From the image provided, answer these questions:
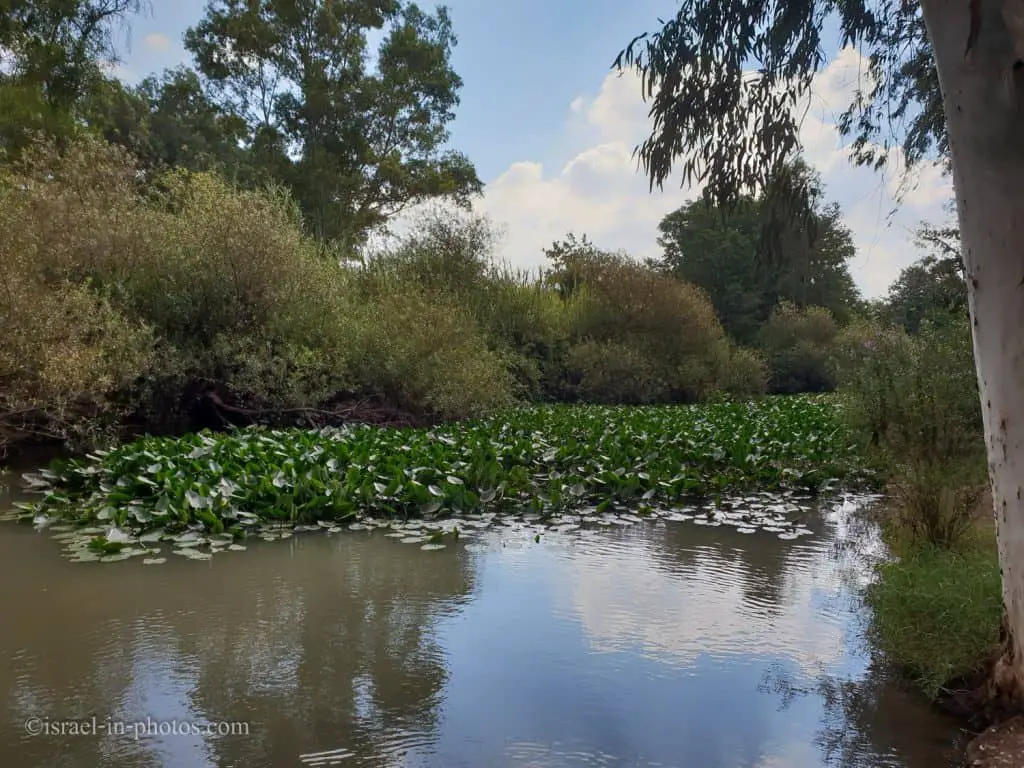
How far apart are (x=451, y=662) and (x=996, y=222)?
3347 mm

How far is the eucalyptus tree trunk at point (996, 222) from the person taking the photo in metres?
2.88

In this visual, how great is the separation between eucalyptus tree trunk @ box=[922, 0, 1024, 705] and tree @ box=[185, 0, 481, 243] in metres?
21.4

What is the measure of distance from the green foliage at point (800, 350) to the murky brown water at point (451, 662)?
24.3m

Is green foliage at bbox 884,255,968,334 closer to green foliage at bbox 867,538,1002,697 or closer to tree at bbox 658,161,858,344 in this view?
green foliage at bbox 867,538,1002,697

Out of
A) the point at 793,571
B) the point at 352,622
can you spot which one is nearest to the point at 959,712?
the point at 793,571

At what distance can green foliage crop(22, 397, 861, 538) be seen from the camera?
22.0 ft

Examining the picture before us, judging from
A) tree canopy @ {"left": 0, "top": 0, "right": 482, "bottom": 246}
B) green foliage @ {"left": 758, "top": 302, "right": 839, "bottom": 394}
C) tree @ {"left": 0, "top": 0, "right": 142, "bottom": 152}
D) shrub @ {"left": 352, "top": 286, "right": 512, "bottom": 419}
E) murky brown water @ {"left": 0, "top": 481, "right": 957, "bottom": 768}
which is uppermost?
tree canopy @ {"left": 0, "top": 0, "right": 482, "bottom": 246}

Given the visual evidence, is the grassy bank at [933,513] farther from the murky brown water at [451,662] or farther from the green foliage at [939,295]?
the green foliage at [939,295]

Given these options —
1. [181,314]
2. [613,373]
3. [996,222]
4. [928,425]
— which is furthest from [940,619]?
[613,373]

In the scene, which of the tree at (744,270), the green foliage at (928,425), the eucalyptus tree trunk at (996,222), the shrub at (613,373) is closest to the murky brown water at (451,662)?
the green foliage at (928,425)

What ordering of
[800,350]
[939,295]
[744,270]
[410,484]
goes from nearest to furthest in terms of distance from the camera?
[410,484] → [939,295] → [800,350] → [744,270]

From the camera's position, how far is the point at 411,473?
7.68m

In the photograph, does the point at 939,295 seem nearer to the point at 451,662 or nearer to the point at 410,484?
the point at 410,484

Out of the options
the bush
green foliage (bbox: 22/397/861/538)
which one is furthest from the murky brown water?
the bush
